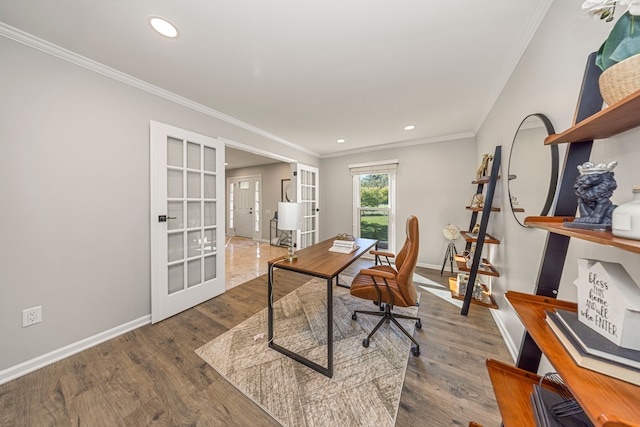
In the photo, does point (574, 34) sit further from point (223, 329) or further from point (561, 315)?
point (223, 329)

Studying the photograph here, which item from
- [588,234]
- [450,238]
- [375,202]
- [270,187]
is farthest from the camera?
[270,187]

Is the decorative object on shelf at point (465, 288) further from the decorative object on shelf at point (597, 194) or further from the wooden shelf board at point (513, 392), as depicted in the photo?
the decorative object on shelf at point (597, 194)

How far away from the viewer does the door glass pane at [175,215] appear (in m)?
2.26

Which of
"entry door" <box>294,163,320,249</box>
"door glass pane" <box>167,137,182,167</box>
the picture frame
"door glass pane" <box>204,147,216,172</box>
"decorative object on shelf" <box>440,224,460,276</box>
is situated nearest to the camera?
"door glass pane" <box>167,137,182,167</box>

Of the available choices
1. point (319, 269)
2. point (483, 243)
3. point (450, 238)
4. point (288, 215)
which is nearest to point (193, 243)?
point (288, 215)

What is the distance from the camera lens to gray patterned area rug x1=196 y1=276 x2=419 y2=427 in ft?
4.09

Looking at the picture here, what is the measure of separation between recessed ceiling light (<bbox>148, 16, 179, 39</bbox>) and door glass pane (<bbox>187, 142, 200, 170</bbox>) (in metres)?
1.12

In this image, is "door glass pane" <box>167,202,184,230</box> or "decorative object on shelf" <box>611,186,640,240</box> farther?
"door glass pane" <box>167,202,184,230</box>

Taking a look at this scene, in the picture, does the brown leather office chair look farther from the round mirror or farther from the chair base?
the round mirror

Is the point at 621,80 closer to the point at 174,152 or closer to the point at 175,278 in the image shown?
the point at 174,152

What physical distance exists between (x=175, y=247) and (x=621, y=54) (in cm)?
318

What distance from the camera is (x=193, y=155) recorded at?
2.43 metres

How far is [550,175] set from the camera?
1269 millimetres

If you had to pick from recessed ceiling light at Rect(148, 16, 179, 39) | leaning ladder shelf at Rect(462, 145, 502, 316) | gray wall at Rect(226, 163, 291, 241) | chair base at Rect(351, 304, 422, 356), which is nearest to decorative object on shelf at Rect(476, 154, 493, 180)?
leaning ladder shelf at Rect(462, 145, 502, 316)
